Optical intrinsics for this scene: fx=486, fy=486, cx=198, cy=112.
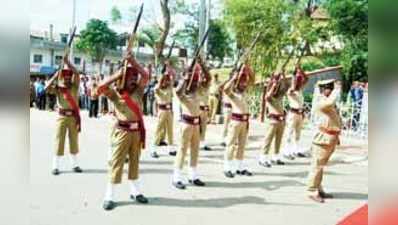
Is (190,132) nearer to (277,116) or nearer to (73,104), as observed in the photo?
(277,116)

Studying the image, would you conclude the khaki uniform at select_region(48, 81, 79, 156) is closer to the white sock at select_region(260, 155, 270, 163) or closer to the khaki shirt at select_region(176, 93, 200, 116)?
the khaki shirt at select_region(176, 93, 200, 116)

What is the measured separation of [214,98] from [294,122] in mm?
713

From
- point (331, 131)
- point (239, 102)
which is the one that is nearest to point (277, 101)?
point (239, 102)

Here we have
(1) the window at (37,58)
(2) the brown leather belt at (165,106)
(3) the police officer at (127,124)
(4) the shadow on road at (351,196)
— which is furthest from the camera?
(2) the brown leather belt at (165,106)

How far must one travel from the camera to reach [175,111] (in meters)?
2.68

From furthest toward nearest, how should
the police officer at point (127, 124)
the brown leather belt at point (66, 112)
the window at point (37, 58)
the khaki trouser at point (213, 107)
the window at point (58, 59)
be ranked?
the khaki trouser at point (213, 107) → the brown leather belt at point (66, 112) → the police officer at point (127, 124) → the window at point (58, 59) → the window at point (37, 58)

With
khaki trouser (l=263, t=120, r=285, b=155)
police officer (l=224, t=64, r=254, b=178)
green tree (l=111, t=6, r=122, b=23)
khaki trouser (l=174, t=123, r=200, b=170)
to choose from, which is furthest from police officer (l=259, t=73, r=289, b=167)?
green tree (l=111, t=6, r=122, b=23)

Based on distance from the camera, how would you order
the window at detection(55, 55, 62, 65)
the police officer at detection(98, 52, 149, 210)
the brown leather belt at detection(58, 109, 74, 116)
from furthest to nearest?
1. the brown leather belt at detection(58, 109, 74, 116)
2. the police officer at detection(98, 52, 149, 210)
3. the window at detection(55, 55, 62, 65)

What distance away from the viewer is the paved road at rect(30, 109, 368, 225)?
1.81m

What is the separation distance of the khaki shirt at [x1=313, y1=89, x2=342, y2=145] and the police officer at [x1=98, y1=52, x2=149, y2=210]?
75 centimetres

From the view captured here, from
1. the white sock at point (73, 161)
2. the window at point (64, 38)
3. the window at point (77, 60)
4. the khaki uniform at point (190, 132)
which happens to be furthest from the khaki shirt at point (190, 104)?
the window at point (64, 38)

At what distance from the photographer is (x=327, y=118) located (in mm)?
2105

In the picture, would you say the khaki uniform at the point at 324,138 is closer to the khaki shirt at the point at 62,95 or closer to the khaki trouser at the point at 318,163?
the khaki trouser at the point at 318,163

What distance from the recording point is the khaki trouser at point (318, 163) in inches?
79.7
